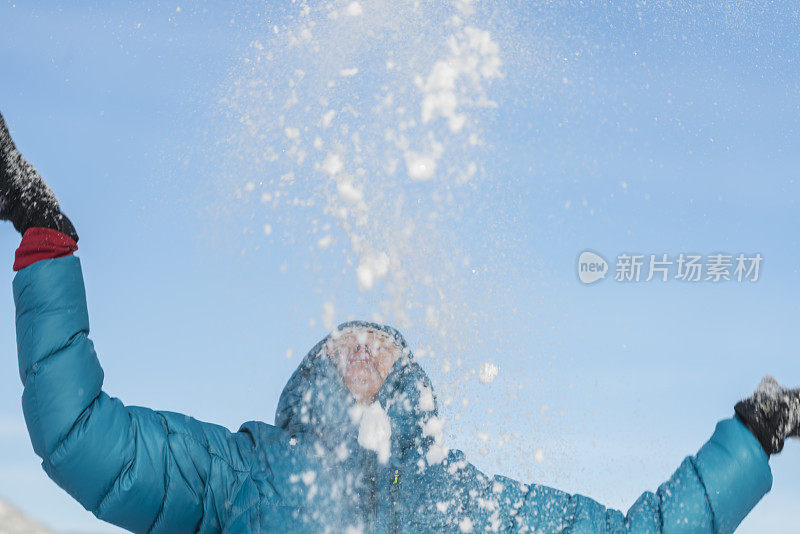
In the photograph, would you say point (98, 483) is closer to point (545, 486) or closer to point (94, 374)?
point (94, 374)

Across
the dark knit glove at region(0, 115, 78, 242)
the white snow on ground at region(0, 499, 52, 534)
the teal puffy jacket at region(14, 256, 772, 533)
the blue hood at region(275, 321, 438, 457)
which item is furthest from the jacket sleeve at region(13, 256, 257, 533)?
the white snow on ground at region(0, 499, 52, 534)

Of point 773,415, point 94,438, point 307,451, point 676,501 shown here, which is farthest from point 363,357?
point 773,415

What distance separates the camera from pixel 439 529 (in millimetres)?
3258

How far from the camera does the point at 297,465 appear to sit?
323cm

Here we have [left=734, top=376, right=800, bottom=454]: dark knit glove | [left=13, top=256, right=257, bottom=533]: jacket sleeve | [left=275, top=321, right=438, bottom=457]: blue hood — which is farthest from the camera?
[left=734, top=376, right=800, bottom=454]: dark knit glove

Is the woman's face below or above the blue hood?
above

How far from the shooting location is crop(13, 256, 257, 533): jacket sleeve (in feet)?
9.62

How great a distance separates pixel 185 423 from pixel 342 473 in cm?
64

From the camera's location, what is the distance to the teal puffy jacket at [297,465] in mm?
2957

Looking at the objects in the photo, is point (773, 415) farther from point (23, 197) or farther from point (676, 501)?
point (23, 197)

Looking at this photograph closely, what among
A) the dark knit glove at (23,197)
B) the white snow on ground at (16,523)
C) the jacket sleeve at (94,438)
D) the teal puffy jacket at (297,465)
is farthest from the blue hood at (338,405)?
the white snow on ground at (16,523)

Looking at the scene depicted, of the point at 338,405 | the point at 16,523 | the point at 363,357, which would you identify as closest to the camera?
the point at 338,405

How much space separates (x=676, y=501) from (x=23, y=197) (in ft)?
9.38

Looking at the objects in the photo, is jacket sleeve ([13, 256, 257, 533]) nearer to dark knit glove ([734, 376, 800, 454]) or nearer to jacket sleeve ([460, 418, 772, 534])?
jacket sleeve ([460, 418, 772, 534])
